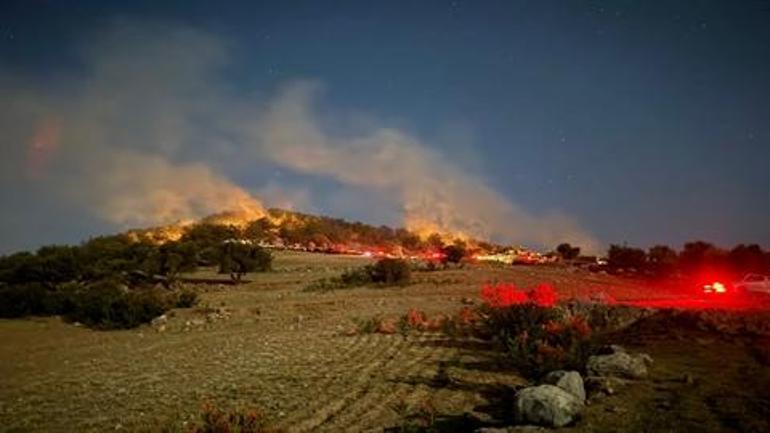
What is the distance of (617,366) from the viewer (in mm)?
13258

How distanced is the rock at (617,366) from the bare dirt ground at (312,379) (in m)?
0.36

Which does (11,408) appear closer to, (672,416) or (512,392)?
(512,392)

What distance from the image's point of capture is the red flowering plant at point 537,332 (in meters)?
14.5

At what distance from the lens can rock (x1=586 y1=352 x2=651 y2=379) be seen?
1309 centimetres

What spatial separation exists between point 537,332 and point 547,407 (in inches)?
282

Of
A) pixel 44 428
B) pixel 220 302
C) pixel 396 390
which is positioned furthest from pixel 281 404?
pixel 220 302

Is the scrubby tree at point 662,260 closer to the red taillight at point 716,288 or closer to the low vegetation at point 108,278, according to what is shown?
the red taillight at point 716,288

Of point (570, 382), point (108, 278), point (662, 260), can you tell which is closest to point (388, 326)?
point (570, 382)

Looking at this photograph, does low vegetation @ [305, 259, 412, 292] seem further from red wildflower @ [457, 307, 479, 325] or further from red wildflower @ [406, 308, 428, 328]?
red wildflower @ [406, 308, 428, 328]

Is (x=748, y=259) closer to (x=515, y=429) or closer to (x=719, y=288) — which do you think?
(x=719, y=288)

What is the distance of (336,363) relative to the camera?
1592cm

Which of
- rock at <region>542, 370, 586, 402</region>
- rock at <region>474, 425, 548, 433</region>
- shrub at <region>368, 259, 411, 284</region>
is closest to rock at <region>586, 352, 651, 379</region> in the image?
rock at <region>542, 370, 586, 402</region>

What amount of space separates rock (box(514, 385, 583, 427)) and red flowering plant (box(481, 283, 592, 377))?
3.61 metres

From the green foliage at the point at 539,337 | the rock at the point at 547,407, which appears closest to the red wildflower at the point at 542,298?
the green foliage at the point at 539,337
